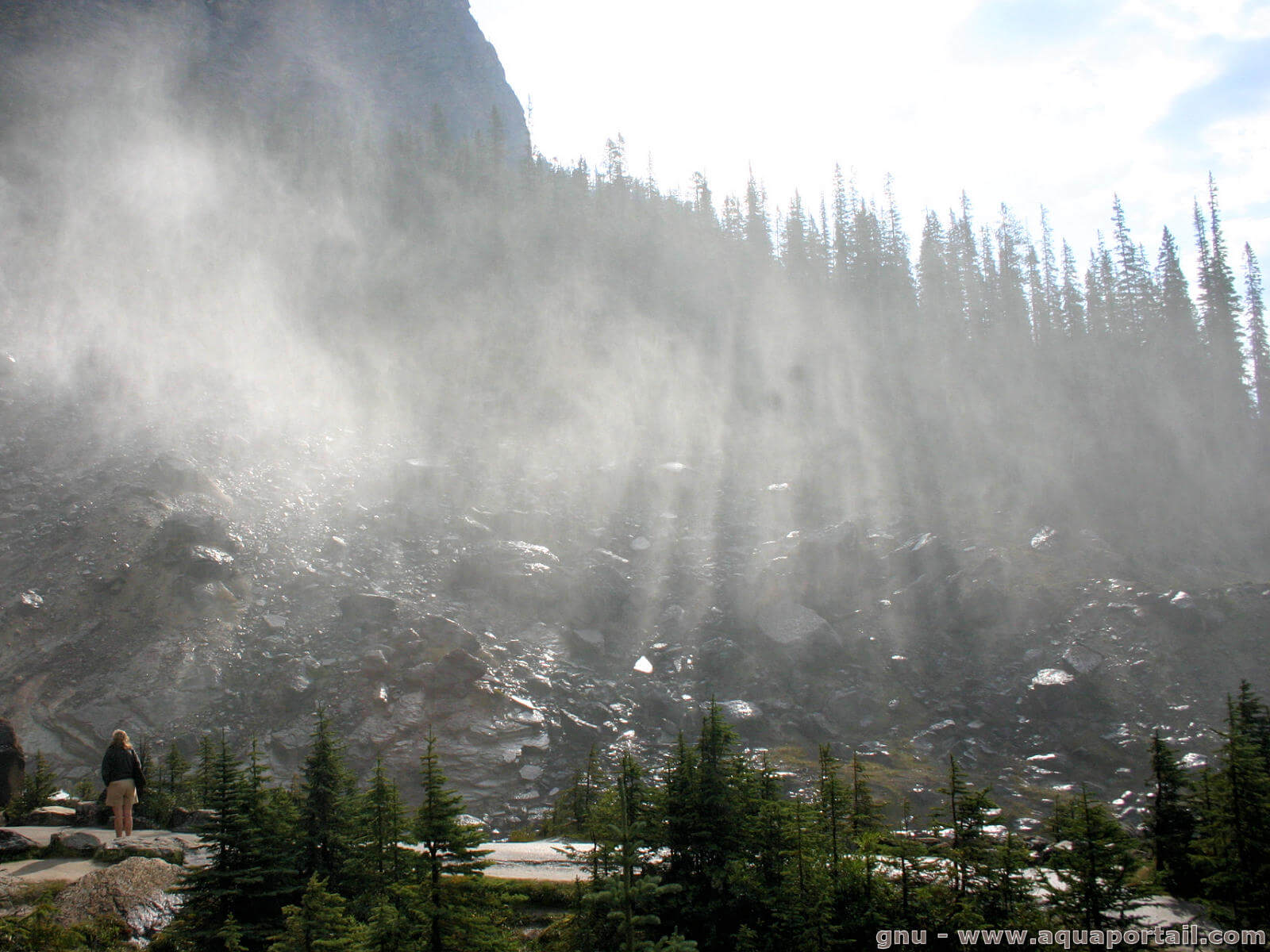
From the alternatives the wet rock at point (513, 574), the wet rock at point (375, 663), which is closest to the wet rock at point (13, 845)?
the wet rock at point (375, 663)

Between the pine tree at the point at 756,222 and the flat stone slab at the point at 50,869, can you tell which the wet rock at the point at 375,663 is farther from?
Answer: the pine tree at the point at 756,222

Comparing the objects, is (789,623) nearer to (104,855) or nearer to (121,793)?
(121,793)

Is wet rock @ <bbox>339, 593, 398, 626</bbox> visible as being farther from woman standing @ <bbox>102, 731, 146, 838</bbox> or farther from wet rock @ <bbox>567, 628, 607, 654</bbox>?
woman standing @ <bbox>102, 731, 146, 838</bbox>

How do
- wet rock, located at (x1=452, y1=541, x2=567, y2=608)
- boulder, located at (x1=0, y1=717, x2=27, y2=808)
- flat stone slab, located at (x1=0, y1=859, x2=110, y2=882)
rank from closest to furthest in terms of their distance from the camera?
flat stone slab, located at (x1=0, y1=859, x2=110, y2=882) < boulder, located at (x1=0, y1=717, x2=27, y2=808) < wet rock, located at (x1=452, y1=541, x2=567, y2=608)

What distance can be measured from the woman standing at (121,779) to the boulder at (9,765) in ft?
13.1

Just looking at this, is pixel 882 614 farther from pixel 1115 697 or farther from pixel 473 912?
pixel 473 912

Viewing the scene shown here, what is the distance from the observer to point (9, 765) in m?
15.3

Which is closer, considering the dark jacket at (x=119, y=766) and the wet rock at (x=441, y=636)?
the dark jacket at (x=119, y=766)

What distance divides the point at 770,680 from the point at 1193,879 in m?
21.8


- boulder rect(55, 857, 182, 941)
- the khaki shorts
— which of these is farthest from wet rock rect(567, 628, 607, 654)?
boulder rect(55, 857, 182, 941)

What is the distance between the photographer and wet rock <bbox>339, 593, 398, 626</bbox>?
30172 mm

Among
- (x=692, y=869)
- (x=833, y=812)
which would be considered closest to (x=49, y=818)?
(x=692, y=869)

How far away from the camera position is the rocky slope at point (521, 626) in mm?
25578

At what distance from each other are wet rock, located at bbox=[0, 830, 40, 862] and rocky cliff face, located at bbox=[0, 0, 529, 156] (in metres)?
76.4
